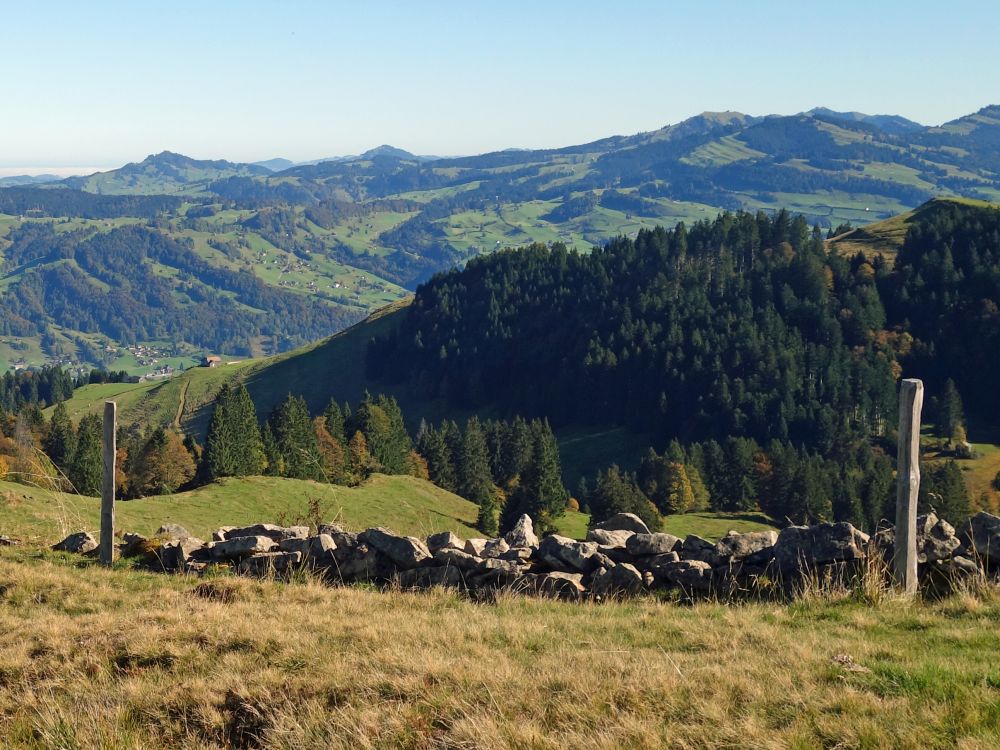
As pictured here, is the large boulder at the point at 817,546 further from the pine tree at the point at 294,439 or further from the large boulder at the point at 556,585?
the pine tree at the point at 294,439

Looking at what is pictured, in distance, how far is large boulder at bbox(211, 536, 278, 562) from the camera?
67.5 feet

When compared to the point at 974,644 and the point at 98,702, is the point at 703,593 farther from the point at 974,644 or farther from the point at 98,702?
the point at 98,702

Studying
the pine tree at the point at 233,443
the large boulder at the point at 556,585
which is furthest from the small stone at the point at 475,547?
the pine tree at the point at 233,443

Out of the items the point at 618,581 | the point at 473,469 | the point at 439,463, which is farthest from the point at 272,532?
the point at 439,463

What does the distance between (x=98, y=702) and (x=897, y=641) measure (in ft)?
37.2

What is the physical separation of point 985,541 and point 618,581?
6.99 meters

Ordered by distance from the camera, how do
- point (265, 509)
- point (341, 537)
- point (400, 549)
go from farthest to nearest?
point (265, 509) → point (341, 537) → point (400, 549)

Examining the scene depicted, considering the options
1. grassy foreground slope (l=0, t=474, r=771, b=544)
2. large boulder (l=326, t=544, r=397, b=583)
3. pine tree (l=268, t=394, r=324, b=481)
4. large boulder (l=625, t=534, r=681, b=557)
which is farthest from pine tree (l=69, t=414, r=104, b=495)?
large boulder (l=625, t=534, r=681, b=557)

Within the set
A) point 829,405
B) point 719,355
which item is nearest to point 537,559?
point 829,405

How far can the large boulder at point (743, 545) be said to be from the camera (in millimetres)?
17688

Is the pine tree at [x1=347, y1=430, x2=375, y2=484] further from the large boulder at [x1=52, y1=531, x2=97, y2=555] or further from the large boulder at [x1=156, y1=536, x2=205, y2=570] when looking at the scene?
the large boulder at [x1=156, y1=536, x2=205, y2=570]

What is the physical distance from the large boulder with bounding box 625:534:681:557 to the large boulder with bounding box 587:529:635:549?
55cm

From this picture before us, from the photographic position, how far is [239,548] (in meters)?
20.6

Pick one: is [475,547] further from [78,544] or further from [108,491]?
[78,544]
